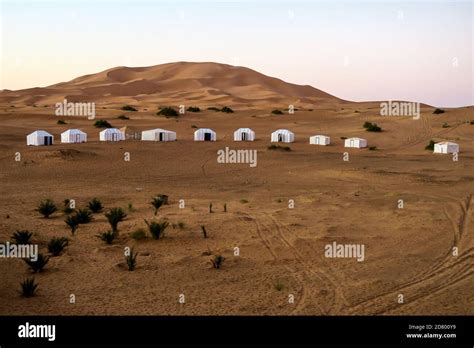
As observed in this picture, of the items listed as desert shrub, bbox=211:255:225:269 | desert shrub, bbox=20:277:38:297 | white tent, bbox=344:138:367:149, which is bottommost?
desert shrub, bbox=20:277:38:297

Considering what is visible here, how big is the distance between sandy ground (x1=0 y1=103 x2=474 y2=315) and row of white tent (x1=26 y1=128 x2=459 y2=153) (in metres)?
2.74

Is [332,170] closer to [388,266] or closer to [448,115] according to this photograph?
[388,266]

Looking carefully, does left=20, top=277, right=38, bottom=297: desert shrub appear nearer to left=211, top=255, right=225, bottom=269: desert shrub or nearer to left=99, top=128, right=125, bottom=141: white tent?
left=211, top=255, right=225, bottom=269: desert shrub

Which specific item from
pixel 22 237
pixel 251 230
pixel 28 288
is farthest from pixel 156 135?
pixel 28 288

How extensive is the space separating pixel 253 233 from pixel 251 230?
33 cm

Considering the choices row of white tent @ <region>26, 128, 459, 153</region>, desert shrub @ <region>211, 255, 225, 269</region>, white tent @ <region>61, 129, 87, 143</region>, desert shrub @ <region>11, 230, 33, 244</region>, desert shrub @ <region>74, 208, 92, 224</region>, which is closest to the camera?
desert shrub @ <region>211, 255, 225, 269</region>

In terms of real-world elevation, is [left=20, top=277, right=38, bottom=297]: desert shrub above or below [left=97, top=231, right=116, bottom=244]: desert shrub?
below

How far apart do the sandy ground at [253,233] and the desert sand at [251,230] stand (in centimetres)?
5

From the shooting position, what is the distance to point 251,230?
48.1 ft

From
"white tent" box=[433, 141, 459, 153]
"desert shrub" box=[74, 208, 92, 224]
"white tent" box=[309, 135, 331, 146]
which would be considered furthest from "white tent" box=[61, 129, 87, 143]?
"white tent" box=[433, 141, 459, 153]

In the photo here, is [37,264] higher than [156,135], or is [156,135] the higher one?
[156,135]

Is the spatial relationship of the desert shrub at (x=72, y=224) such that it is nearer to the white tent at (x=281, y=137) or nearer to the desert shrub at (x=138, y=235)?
the desert shrub at (x=138, y=235)

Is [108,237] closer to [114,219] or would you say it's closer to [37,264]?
[114,219]

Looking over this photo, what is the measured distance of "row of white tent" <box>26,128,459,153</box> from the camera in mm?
36312
